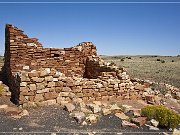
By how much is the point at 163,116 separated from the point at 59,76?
4562mm

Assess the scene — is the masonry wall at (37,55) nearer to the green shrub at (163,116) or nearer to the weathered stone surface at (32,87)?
the weathered stone surface at (32,87)

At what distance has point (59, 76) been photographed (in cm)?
1198

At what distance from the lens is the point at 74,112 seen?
10.6 meters

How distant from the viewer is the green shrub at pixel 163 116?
988 centimetres

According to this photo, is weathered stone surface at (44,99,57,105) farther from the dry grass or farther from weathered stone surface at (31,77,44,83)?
the dry grass

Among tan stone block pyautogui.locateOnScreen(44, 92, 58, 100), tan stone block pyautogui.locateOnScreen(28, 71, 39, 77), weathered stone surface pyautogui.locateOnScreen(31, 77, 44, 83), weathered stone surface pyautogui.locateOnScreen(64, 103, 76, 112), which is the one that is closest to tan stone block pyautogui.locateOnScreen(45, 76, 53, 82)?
weathered stone surface pyautogui.locateOnScreen(31, 77, 44, 83)

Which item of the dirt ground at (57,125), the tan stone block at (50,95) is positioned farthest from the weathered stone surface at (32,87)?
the dirt ground at (57,125)

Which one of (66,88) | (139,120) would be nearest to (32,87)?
(66,88)

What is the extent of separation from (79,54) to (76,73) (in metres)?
1.13

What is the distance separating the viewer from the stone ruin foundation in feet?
37.2

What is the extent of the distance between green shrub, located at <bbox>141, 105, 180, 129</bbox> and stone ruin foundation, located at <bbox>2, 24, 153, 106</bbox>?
2.73m

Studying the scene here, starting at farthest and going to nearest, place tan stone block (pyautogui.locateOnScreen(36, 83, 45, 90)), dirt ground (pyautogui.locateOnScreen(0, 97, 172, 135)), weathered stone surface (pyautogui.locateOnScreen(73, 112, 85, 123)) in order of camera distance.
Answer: tan stone block (pyautogui.locateOnScreen(36, 83, 45, 90))
weathered stone surface (pyautogui.locateOnScreen(73, 112, 85, 123))
dirt ground (pyautogui.locateOnScreen(0, 97, 172, 135))

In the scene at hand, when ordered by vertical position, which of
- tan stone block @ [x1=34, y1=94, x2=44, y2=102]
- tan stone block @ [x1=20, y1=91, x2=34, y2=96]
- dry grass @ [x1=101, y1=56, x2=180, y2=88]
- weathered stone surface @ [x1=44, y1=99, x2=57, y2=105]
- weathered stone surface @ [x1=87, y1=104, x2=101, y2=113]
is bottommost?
dry grass @ [x1=101, y1=56, x2=180, y2=88]

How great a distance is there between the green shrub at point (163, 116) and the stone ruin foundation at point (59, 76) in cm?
273
